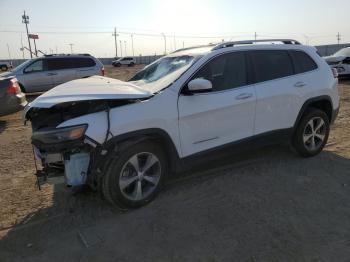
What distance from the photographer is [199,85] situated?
4.47m

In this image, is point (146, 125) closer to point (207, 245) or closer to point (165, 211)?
point (165, 211)

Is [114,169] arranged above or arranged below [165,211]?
above

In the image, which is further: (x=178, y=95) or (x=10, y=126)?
(x=10, y=126)

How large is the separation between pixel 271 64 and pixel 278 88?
14.7 inches

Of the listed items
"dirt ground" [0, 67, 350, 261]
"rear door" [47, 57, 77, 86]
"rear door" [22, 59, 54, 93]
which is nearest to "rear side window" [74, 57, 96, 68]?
"rear door" [47, 57, 77, 86]

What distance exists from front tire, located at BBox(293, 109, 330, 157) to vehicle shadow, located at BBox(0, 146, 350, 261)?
566 mm

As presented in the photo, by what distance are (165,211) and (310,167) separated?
2.44 meters

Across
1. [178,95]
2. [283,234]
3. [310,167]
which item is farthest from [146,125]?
[310,167]

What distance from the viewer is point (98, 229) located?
409 cm

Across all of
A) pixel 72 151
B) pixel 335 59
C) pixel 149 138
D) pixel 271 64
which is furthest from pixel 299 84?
pixel 335 59

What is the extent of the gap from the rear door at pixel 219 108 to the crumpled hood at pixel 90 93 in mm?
591

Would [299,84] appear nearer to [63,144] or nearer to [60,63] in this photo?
[63,144]

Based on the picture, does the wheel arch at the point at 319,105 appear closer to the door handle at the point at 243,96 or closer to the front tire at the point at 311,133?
the front tire at the point at 311,133

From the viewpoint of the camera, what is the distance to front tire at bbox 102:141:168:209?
13.7 feet
